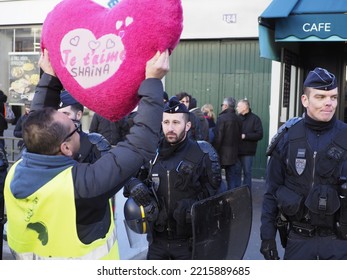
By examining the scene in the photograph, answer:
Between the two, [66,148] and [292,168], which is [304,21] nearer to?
[292,168]

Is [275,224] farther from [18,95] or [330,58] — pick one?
[18,95]

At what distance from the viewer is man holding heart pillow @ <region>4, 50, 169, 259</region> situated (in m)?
1.90

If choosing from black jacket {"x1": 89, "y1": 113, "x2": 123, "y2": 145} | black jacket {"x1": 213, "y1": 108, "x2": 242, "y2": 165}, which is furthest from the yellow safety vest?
black jacket {"x1": 213, "y1": 108, "x2": 242, "y2": 165}

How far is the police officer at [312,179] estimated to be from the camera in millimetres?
2973

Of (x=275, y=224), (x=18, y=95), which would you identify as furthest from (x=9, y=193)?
(x=18, y=95)

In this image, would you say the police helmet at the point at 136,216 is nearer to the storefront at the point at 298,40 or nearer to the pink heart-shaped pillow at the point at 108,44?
the pink heart-shaped pillow at the point at 108,44

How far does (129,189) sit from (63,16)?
1.43 m

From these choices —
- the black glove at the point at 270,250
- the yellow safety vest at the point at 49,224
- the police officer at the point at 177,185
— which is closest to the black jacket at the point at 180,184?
the police officer at the point at 177,185

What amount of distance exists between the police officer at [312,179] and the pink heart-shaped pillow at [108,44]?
1322mm

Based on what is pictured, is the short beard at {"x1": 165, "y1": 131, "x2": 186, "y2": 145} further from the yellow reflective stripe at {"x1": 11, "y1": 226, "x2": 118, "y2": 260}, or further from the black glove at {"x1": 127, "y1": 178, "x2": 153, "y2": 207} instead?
the yellow reflective stripe at {"x1": 11, "y1": 226, "x2": 118, "y2": 260}

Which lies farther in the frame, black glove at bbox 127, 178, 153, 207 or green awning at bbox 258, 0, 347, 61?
green awning at bbox 258, 0, 347, 61

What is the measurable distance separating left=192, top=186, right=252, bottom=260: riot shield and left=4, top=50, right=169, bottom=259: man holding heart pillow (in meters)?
1.14

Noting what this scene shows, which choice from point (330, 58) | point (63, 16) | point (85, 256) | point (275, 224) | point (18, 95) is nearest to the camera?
point (85, 256)

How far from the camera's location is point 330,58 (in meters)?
9.30
